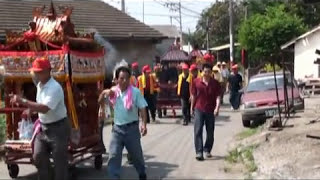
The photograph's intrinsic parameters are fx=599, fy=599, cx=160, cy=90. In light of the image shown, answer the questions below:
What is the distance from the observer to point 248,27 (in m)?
42.1

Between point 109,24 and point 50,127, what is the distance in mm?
24021

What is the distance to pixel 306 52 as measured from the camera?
37531 millimetres

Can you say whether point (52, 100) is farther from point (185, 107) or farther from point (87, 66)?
point (185, 107)

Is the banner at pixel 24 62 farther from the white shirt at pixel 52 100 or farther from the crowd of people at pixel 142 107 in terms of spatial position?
the white shirt at pixel 52 100

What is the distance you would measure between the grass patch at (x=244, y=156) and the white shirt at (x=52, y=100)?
344 centimetres

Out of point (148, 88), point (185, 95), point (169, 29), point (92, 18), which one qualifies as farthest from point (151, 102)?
point (169, 29)

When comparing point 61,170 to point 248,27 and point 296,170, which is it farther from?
point 248,27

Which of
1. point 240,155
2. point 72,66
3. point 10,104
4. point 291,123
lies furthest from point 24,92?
point 291,123

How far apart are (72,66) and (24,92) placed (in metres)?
1.50

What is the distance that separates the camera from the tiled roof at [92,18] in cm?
2883

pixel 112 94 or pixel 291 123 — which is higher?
pixel 112 94

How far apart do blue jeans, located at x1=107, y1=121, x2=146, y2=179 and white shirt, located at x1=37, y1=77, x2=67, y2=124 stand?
87cm

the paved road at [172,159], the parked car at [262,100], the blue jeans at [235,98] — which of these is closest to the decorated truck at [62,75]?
the paved road at [172,159]

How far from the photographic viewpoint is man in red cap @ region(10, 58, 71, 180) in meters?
8.10
